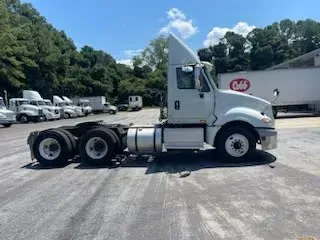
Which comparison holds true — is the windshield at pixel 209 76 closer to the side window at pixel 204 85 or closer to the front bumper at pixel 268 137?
the side window at pixel 204 85

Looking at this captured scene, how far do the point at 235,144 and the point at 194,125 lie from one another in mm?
1208

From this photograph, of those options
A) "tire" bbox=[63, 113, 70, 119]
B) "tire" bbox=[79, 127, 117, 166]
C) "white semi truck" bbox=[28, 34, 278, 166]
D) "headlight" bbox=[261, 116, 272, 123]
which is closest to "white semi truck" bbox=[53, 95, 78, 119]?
"tire" bbox=[63, 113, 70, 119]

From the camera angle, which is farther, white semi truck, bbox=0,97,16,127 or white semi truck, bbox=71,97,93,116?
white semi truck, bbox=71,97,93,116

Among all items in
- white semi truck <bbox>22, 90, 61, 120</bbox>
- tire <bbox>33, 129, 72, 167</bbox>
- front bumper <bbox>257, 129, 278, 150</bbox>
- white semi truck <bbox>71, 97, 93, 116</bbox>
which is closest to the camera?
front bumper <bbox>257, 129, 278, 150</bbox>

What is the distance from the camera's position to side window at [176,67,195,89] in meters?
10.9

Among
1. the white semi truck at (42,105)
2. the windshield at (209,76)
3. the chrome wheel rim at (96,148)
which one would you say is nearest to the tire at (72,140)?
the chrome wheel rim at (96,148)

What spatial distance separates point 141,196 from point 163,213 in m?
1.25

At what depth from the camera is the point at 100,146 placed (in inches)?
440

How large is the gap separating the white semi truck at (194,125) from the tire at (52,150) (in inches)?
1.1

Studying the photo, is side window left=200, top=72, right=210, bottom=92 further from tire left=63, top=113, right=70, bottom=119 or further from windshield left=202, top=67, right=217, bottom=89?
tire left=63, top=113, right=70, bottom=119

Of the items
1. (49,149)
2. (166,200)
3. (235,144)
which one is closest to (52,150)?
(49,149)

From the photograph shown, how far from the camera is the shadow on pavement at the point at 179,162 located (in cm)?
1051

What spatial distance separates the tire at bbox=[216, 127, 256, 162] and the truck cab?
111 ft

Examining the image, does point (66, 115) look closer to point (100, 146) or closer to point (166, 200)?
point (100, 146)
